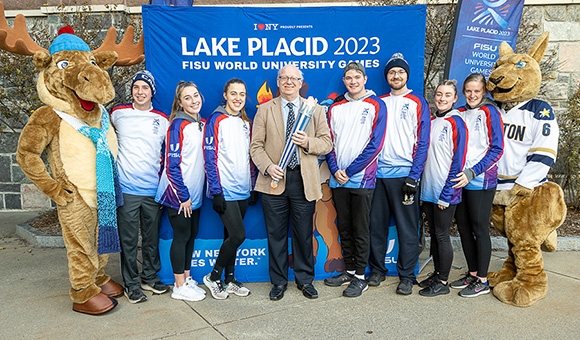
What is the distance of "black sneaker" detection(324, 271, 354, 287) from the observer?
4.13 meters

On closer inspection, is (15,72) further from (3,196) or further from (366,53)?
(366,53)

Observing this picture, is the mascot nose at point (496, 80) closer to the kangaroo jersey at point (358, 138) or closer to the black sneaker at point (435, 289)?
the kangaroo jersey at point (358, 138)

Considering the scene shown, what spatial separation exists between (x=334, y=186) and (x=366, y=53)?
1.28m

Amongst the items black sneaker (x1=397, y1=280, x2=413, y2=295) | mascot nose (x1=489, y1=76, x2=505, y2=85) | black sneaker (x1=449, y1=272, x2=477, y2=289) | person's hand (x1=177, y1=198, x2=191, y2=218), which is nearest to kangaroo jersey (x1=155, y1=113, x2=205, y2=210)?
person's hand (x1=177, y1=198, x2=191, y2=218)

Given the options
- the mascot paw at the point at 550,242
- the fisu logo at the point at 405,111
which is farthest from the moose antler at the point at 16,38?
the mascot paw at the point at 550,242

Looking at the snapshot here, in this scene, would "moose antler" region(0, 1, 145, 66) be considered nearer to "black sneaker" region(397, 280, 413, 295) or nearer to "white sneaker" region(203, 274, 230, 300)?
"white sneaker" region(203, 274, 230, 300)

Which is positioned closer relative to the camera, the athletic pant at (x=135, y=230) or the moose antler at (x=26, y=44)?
the moose antler at (x=26, y=44)

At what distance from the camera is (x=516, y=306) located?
12.0 feet

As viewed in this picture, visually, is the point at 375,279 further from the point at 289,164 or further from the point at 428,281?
the point at 289,164

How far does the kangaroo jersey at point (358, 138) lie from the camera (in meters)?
3.90

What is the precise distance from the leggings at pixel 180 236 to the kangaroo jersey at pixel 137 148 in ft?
1.01

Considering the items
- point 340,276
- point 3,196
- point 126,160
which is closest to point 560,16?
point 340,276

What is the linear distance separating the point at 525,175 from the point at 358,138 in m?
1.42

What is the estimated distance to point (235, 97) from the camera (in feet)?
12.2
